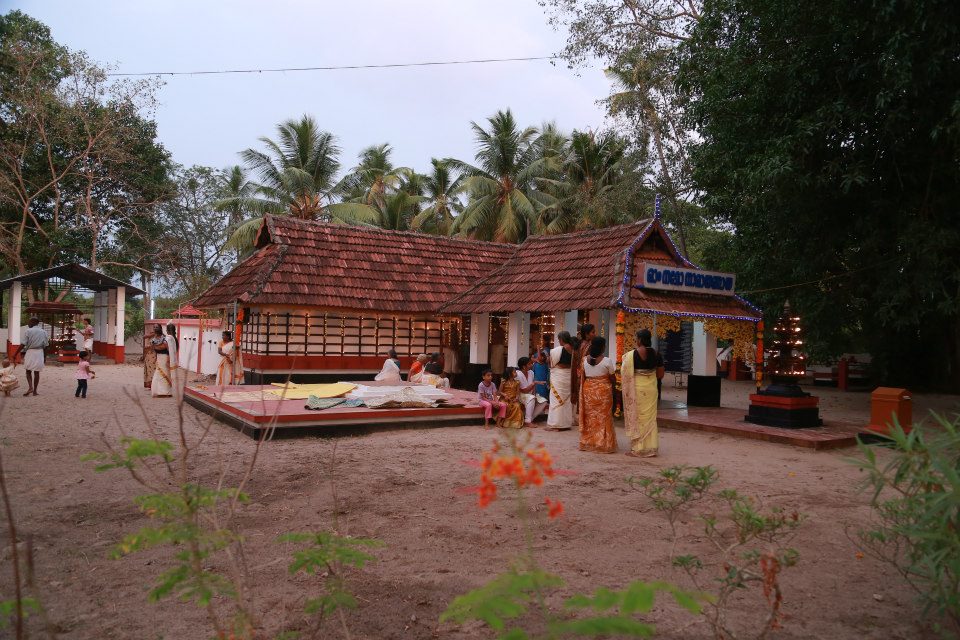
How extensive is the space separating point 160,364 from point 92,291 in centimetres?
1384

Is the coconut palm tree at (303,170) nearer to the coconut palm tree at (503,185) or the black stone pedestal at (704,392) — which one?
the coconut palm tree at (503,185)

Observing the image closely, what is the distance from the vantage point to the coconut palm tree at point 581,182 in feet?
86.4

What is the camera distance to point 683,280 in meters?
12.3

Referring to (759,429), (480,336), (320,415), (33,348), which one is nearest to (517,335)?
(480,336)

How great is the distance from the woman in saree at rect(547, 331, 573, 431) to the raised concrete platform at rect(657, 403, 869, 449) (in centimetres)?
208

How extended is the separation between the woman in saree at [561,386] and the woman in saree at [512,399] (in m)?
0.54

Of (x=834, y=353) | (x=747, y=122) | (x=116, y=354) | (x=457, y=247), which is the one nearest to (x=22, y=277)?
(x=116, y=354)

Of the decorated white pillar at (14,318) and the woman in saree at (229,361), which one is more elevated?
the decorated white pillar at (14,318)

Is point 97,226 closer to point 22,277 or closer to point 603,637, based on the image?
point 22,277

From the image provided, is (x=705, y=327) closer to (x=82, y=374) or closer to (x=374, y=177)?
(x=82, y=374)

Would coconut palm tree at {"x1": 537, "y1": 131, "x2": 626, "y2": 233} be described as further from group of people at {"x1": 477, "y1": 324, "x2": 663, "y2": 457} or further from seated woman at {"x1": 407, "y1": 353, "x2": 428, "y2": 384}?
group of people at {"x1": 477, "y1": 324, "x2": 663, "y2": 457}

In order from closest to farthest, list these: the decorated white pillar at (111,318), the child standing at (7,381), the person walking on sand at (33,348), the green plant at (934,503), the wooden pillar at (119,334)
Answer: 1. the green plant at (934,503)
2. the child standing at (7,381)
3. the person walking on sand at (33,348)
4. the wooden pillar at (119,334)
5. the decorated white pillar at (111,318)

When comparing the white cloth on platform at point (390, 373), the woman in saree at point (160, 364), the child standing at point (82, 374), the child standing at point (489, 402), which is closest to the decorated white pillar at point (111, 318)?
the child standing at point (82, 374)

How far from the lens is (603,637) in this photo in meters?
3.52
